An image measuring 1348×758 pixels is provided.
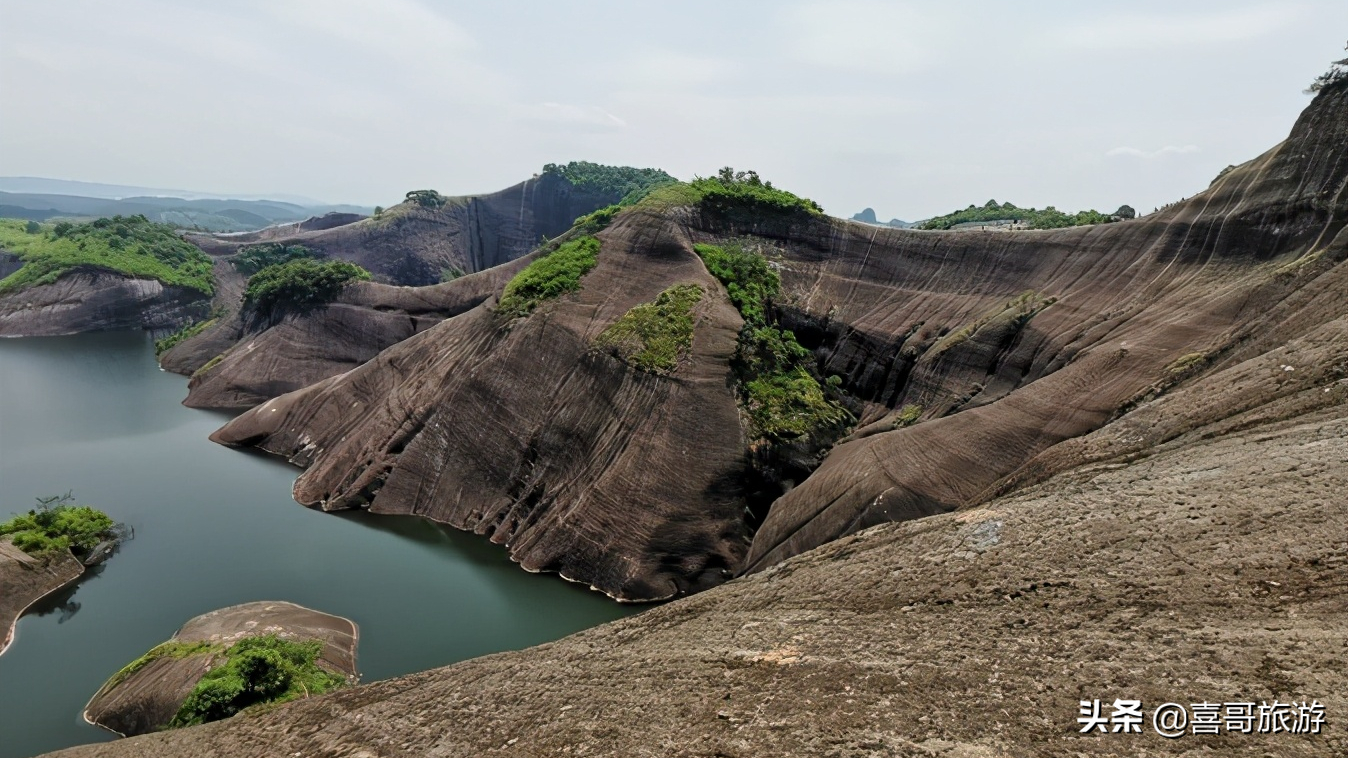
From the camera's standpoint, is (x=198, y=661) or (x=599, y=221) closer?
(x=198, y=661)

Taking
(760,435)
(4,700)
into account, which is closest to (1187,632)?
(760,435)

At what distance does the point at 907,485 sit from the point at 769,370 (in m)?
9.87

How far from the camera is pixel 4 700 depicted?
17.4 meters

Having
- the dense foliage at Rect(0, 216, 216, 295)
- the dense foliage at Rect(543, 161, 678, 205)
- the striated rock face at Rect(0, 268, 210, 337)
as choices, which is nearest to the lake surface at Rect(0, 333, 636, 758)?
the striated rock face at Rect(0, 268, 210, 337)

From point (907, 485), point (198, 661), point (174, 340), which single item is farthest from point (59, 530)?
point (174, 340)

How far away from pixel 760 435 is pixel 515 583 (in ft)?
35.0

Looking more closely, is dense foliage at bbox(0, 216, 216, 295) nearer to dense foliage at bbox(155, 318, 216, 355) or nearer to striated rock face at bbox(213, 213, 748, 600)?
dense foliage at bbox(155, 318, 216, 355)

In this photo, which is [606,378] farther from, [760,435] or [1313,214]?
[1313,214]

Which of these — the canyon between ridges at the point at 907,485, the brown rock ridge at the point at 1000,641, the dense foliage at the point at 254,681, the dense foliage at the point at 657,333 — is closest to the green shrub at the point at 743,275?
the canyon between ridges at the point at 907,485

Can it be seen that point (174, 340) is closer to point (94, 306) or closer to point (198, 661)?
point (94, 306)

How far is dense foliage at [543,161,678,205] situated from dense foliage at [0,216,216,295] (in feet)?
154

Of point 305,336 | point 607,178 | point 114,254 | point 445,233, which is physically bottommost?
point 305,336

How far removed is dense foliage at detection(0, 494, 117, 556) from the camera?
2378 centimetres

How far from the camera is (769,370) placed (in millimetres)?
28328
